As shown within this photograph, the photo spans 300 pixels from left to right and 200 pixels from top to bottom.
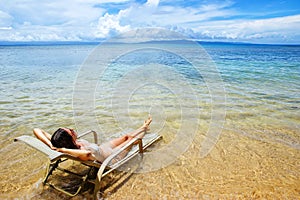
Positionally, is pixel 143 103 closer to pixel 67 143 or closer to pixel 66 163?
pixel 66 163

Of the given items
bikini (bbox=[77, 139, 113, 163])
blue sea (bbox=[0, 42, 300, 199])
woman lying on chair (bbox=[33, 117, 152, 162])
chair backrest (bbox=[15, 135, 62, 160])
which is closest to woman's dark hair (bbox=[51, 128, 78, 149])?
woman lying on chair (bbox=[33, 117, 152, 162])

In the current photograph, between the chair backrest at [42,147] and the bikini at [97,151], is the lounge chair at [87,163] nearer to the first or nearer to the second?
the chair backrest at [42,147]

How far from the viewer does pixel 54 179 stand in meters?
4.06

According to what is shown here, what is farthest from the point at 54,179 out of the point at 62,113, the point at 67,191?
the point at 62,113

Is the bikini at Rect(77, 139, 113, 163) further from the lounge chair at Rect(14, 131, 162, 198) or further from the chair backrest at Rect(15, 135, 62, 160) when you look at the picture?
the chair backrest at Rect(15, 135, 62, 160)

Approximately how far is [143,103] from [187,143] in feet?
12.5

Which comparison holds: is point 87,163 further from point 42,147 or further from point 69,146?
point 42,147

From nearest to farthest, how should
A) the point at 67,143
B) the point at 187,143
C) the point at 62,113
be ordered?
the point at 67,143 < the point at 187,143 < the point at 62,113

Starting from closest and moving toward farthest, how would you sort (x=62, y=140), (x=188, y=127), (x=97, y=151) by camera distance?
1. (x=62, y=140)
2. (x=97, y=151)
3. (x=188, y=127)

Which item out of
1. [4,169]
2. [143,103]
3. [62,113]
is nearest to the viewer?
[4,169]

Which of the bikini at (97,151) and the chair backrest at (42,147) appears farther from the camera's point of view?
the bikini at (97,151)

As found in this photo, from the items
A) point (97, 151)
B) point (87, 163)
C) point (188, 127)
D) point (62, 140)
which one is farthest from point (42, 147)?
point (188, 127)

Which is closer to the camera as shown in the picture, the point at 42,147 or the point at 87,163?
the point at 42,147

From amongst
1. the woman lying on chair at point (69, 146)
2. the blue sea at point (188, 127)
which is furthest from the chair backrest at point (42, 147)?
the blue sea at point (188, 127)
